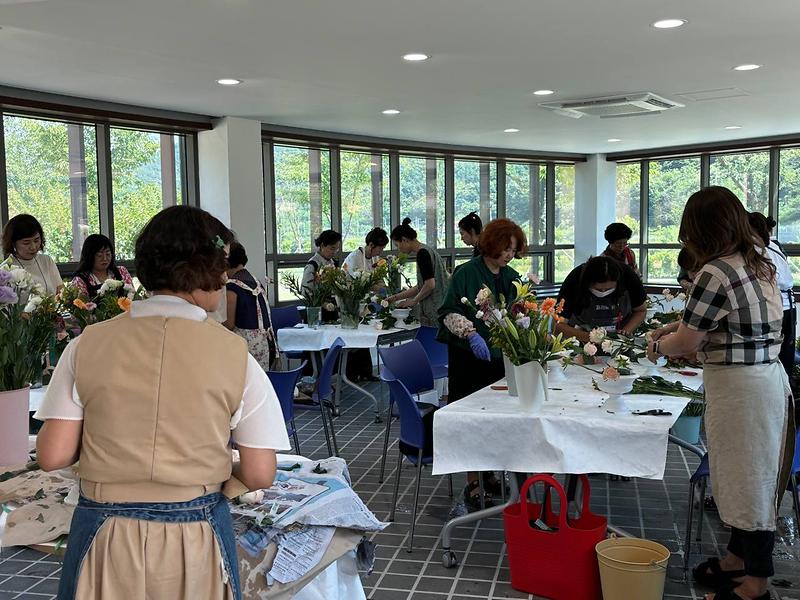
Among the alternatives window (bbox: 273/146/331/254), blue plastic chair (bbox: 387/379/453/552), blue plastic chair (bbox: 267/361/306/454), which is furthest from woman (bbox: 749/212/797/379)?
window (bbox: 273/146/331/254)

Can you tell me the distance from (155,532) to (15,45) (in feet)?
14.4

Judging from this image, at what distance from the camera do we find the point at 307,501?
2.34 meters

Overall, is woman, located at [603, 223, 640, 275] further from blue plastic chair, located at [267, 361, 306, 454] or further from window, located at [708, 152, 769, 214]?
window, located at [708, 152, 769, 214]

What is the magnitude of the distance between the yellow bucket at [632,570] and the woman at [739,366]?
1.01 ft

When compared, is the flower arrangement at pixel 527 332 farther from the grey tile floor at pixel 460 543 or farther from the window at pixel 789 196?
the window at pixel 789 196

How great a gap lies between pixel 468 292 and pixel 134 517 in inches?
109

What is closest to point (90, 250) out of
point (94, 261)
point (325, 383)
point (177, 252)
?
point (94, 261)

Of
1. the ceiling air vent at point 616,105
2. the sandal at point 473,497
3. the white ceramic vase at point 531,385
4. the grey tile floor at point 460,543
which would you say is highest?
the ceiling air vent at point 616,105

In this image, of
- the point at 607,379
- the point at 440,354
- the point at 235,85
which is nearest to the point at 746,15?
the point at 607,379

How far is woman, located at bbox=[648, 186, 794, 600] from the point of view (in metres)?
2.91

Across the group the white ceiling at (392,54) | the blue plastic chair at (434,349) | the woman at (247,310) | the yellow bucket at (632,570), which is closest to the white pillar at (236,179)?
the white ceiling at (392,54)

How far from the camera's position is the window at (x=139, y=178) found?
7801 millimetres

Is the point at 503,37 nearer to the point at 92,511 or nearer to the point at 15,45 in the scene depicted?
the point at 15,45

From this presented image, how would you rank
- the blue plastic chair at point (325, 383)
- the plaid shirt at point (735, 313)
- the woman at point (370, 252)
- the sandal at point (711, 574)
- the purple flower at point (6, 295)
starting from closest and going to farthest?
the purple flower at point (6, 295), the plaid shirt at point (735, 313), the sandal at point (711, 574), the blue plastic chair at point (325, 383), the woman at point (370, 252)
